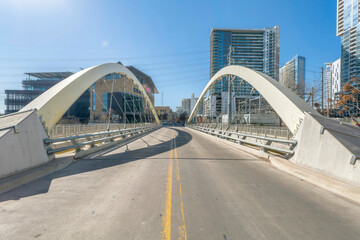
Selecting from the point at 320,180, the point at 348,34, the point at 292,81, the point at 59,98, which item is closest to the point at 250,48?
the point at 348,34

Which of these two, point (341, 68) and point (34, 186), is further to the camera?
point (341, 68)

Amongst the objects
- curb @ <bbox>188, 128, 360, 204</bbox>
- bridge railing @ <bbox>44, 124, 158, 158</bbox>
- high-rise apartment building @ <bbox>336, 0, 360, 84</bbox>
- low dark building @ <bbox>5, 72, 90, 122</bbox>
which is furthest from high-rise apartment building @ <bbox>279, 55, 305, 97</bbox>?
high-rise apartment building @ <bbox>336, 0, 360, 84</bbox>

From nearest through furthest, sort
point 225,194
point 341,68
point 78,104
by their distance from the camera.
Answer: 1. point 225,194
2. point 78,104
3. point 341,68

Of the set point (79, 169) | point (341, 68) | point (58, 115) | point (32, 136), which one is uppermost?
point (341, 68)

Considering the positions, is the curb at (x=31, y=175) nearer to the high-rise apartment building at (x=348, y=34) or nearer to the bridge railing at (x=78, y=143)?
the bridge railing at (x=78, y=143)

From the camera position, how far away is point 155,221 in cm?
288

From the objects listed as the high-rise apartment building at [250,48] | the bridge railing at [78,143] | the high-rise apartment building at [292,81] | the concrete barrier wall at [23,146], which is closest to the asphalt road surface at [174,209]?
the concrete barrier wall at [23,146]

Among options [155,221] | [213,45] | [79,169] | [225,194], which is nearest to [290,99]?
[225,194]

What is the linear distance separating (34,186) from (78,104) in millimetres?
68446

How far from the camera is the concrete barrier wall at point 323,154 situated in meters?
4.39

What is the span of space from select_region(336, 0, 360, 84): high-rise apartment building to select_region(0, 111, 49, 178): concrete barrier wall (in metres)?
121

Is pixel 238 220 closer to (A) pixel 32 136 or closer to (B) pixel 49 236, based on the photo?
(B) pixel 49 236

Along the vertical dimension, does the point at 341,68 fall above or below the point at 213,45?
below

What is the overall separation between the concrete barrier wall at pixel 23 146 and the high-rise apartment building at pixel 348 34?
120603mm
